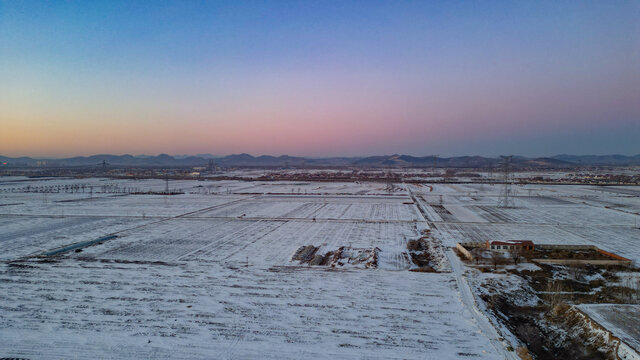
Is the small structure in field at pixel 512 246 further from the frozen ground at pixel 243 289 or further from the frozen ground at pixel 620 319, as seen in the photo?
the frozen ground at pixel 620 319

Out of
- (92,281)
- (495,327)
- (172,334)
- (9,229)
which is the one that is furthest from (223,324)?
(9,229)

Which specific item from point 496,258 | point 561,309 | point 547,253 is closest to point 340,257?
point 496,258

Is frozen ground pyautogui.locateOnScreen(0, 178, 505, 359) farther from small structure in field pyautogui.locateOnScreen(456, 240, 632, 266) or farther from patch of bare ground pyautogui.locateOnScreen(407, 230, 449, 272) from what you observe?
small structure in field pyautogui.locateOnScreen(456, 240, 632, 266)

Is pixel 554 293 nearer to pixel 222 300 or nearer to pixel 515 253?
pixel 515 253

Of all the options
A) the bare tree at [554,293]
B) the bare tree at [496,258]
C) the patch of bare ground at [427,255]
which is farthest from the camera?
the bare tree at [496,258]

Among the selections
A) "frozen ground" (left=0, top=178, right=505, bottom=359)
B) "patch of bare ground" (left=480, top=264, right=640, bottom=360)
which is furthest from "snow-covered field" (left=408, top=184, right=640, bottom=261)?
"patch of bare ground" (left=480, top=264, right=640, bottom=360)

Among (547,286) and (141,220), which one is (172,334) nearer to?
(547,286)

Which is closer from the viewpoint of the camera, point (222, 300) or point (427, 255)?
point (222, 300)

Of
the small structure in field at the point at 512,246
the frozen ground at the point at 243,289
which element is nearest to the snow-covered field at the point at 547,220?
the frozen ground at the point at 243,289
